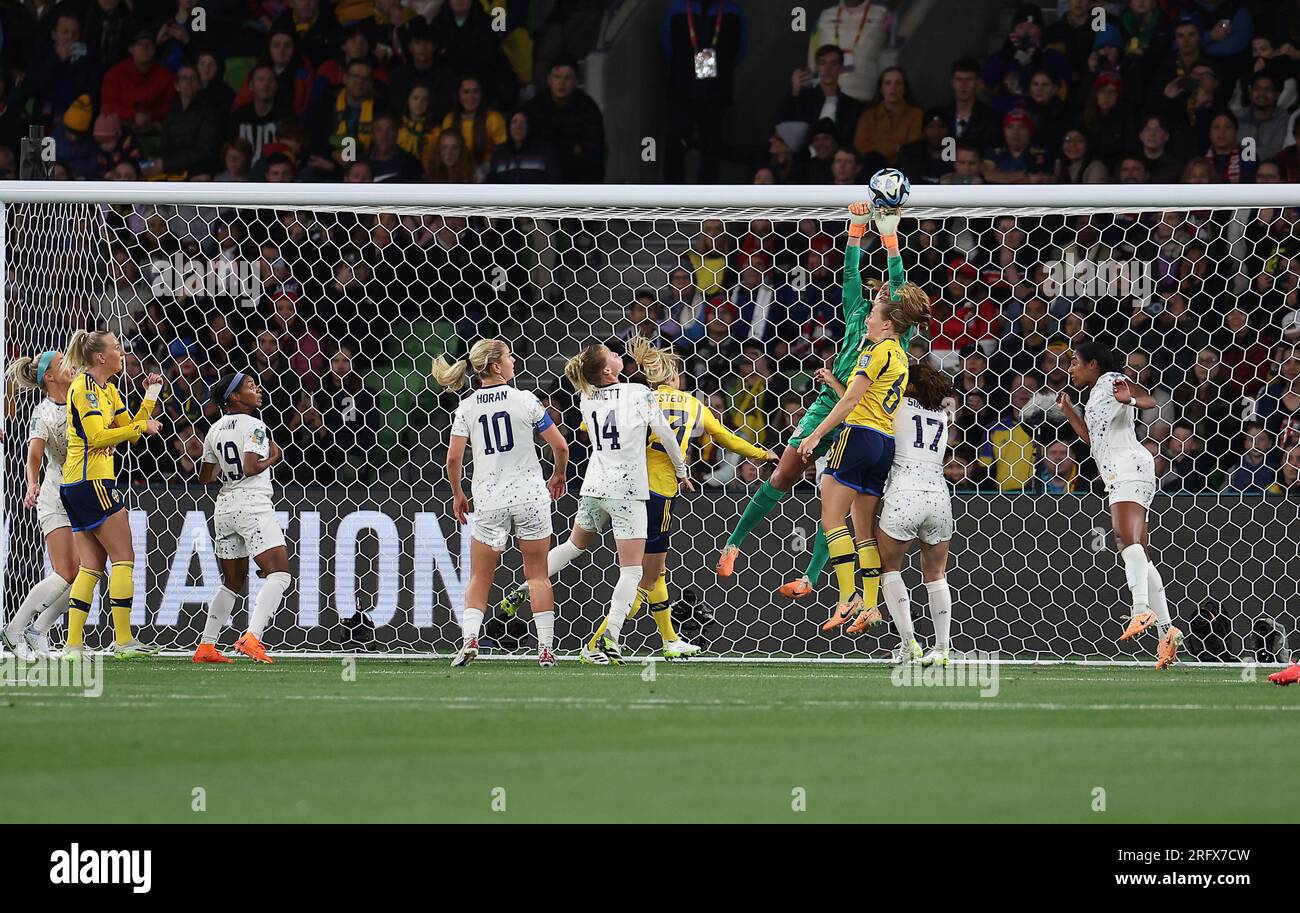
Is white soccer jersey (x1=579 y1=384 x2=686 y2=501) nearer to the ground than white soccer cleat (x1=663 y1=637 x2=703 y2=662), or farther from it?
farther from it

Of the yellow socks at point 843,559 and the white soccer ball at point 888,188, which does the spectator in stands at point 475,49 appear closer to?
the white soccer ball at point 888,188

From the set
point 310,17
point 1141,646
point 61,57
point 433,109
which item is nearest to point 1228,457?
point 1141,646

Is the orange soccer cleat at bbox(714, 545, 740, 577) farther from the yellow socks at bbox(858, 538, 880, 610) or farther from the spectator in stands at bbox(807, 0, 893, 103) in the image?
the spectator in stands at bbox(807, 0, 893, 103)

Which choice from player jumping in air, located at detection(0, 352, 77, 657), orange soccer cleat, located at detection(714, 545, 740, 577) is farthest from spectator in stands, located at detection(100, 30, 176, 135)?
orange soccer cleat, located at detection(714, 545, 740, 577)

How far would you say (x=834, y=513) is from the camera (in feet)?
29.9

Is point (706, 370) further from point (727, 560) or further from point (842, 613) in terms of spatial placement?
point (842, 613)

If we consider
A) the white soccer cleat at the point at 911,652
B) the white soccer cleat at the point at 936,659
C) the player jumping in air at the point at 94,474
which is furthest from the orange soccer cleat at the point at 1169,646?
the player jumping in air at the point at 94,474

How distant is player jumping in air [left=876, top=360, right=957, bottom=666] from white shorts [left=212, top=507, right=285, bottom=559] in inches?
129

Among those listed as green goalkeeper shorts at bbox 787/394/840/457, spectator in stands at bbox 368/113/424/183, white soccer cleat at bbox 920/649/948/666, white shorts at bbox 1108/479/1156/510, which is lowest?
white soccer cleat at bbox 920/649/948/666

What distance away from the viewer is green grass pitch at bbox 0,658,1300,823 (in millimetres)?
4664

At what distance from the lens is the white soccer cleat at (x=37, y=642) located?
31.0 ft

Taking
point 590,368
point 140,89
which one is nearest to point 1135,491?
point 590,368

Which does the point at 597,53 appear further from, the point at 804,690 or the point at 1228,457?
the point at 804,690

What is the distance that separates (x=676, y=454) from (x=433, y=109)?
214 inches
